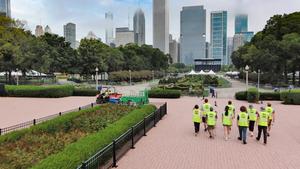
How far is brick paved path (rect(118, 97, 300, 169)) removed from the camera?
32.0ft

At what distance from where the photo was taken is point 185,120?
1828 centimetres

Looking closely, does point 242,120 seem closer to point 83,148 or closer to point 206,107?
point 206,107

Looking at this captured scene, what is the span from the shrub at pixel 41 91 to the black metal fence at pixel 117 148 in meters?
19.3

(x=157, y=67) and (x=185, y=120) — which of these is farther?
(x=157, y=67)

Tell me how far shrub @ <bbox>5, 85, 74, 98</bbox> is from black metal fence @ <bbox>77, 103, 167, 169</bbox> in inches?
760

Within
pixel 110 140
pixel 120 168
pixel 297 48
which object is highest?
pixel 297 48

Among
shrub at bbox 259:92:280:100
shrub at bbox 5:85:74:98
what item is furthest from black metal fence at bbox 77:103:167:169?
shrub at bbox 5:85:74:98

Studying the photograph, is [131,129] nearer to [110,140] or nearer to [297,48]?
[110,140]

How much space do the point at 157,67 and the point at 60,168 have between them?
102571 mm

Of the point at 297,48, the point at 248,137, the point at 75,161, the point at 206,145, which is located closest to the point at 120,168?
the point at 75,161

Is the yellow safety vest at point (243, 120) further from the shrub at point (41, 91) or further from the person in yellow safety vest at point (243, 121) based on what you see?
the shrub at point (41, 91)

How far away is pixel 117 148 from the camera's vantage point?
10.4 m

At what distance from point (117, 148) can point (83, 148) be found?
85.5 inches

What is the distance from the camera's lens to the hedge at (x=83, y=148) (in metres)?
6.96
